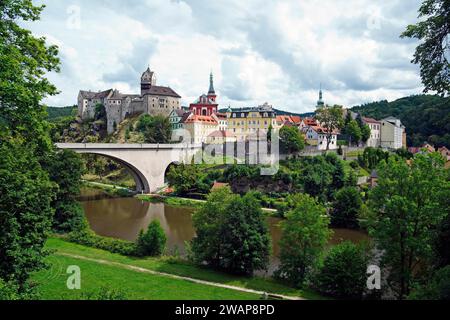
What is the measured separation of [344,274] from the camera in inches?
672

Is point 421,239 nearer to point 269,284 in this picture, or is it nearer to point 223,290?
point 269,284

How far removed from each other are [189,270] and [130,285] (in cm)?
374

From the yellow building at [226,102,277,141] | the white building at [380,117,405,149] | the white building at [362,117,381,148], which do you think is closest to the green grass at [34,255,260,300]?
the yellow building at [226,102,277,141]

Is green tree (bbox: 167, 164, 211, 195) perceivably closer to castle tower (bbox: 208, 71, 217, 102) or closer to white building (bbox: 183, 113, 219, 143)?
white building (bbox: 183, 113, 219, 143)

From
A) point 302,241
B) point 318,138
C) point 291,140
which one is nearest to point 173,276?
point 302,241

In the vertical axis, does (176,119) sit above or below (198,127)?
above

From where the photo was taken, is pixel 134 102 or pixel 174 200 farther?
pixel 134 102

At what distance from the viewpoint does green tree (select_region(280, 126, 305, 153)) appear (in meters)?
51.5

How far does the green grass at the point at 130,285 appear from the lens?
16.0 metres

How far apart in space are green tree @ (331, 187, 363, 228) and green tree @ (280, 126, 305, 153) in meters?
18.0

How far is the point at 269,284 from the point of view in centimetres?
1845

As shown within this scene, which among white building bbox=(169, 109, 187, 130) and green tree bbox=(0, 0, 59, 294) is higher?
white building bbox=(169, 109, 187, 130)

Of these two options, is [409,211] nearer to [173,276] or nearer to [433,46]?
[433,46]

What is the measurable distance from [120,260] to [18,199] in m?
11.2
